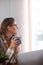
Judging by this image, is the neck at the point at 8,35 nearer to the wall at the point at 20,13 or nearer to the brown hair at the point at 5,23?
the brown hair at the point at 5,23

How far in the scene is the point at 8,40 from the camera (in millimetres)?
1758

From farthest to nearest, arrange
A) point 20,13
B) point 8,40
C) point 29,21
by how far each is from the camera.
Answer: point 29,21 → point 20,13 → point 8,40

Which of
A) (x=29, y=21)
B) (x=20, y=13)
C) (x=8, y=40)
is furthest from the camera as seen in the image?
(x=29, y=21)

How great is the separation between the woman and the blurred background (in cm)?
16

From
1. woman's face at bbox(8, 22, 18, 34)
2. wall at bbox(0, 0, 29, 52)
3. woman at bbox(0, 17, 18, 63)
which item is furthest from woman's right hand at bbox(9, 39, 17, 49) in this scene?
wall at bbox(0, 0, 29, 52)

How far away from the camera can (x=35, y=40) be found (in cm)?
222

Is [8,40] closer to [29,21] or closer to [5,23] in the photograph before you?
[5,23]

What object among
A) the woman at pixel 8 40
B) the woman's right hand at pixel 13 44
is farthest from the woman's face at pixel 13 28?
the woman's right hand at pixel 13 44

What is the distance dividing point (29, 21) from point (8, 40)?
55 centimetres

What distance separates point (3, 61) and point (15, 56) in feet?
→ 0.55

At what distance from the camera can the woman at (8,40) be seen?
5.53 feet

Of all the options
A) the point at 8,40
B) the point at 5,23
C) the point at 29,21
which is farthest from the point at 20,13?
the point at 8,40

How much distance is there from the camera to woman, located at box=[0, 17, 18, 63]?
1.68 m

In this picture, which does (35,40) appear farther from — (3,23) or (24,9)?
(3,23)
